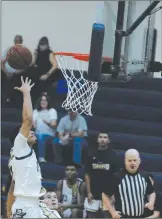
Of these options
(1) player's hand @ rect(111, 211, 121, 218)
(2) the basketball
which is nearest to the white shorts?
(2) the basketball

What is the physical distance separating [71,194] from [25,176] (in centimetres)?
304

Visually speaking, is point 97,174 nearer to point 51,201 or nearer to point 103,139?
point 103,139

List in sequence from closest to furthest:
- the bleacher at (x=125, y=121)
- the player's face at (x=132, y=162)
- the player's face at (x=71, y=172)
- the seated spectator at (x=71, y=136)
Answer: the player's face at (x=132, y=162)
the player's face at (x=71, y=172)
the seated spectator at (x=71, y=136)
the bleacher at (x=125, y=121)

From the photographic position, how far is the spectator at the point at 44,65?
11.6 metres

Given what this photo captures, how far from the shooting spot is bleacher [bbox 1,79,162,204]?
10.4m

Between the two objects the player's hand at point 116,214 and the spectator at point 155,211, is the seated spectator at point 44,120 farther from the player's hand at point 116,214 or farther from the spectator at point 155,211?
the player's hand at point 116,214

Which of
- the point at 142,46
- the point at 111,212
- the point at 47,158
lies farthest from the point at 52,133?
the point at 142,46

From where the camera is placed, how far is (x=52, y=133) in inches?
419

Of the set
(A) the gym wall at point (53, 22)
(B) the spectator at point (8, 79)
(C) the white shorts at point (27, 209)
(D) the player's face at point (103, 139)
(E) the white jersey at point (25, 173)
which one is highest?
(A) the gym wall at point (53, 22)

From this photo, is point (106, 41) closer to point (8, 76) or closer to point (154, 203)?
point (154, 203)

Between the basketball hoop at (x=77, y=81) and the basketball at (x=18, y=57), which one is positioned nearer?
the basketball at (x=18, y=57)

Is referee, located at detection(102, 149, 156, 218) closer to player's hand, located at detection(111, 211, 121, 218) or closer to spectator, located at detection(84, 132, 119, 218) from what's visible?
player's hand, located at detection(111, 211, 121, 218)

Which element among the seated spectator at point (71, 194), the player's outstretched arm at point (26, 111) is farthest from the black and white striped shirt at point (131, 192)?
the player's outstretched arm at point (26, 111)

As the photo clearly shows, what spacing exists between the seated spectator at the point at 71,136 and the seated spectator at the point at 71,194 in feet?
2.81
